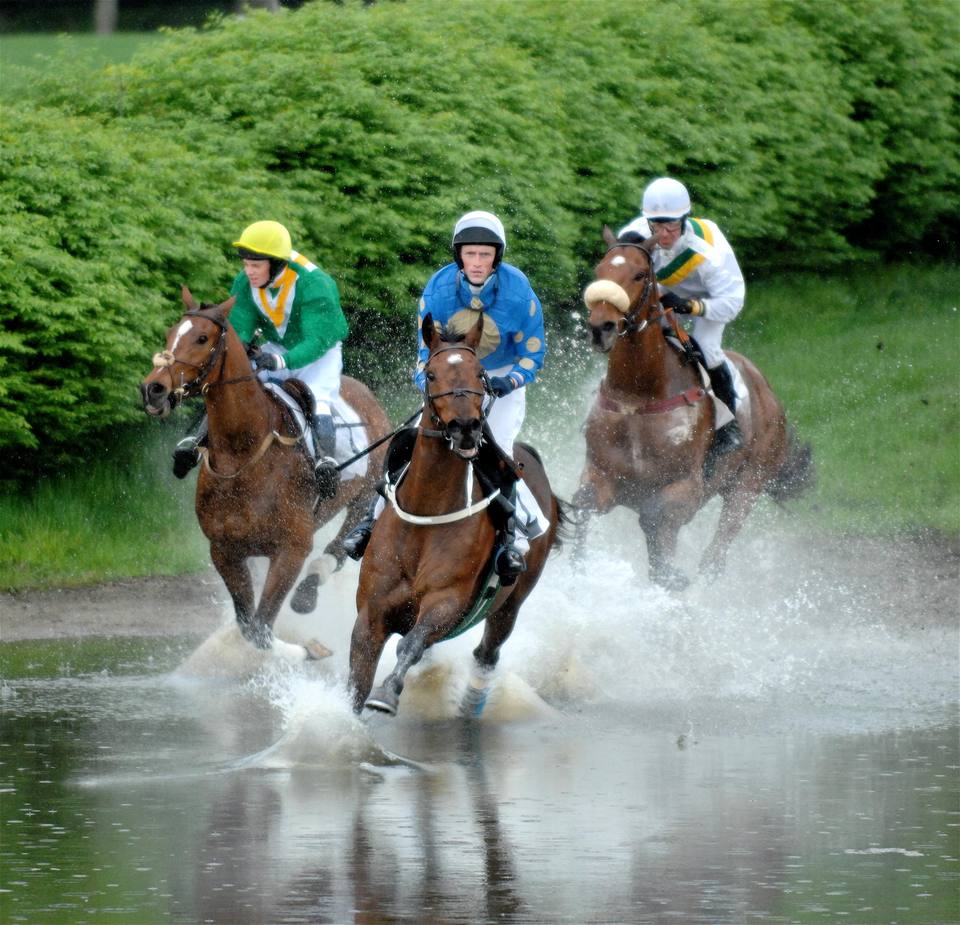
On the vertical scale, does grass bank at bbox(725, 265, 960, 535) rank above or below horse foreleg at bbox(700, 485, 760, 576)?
below

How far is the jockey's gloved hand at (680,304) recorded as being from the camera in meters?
12.9

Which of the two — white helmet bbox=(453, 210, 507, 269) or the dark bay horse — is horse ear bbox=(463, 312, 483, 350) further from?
white helmet bbox=(453, 210, 507, 269)

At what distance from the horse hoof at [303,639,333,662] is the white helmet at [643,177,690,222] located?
3.06m

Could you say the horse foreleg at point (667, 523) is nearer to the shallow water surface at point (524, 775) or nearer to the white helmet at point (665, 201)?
the shallow water surface at point (524, 775)

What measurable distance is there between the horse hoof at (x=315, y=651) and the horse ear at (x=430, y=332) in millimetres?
3052

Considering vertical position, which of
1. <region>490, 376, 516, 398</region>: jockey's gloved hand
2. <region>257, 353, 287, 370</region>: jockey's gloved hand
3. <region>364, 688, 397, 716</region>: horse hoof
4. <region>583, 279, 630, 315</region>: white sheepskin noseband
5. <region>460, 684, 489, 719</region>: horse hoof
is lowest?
<region>460, 684, 489, 719</region>: horse hoof

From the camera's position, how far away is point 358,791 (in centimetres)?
908

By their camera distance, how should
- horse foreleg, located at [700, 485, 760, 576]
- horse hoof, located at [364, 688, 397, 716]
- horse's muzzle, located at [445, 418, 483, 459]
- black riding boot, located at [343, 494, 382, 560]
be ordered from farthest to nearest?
horse foreleg, located at [700, 485, 760, 576], black riding boot, located at [343, 494, 382, 560], horse hoof, located at [364, 688, 397, 716], horse's muzzle, located at [445, 418, 483, 459]

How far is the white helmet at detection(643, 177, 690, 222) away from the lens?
12727 mm

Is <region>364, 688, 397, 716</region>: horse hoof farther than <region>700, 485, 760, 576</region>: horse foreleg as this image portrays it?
No

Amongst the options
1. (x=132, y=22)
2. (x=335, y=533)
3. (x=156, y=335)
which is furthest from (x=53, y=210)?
(x=132, y=22)

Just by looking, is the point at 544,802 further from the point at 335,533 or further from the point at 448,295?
the point at 335,533

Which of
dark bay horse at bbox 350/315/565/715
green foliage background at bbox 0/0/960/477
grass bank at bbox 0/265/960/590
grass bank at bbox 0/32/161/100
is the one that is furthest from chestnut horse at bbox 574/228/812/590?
grass bank at bbox 0/32/161/100

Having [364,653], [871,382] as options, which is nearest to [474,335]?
[364,653]
